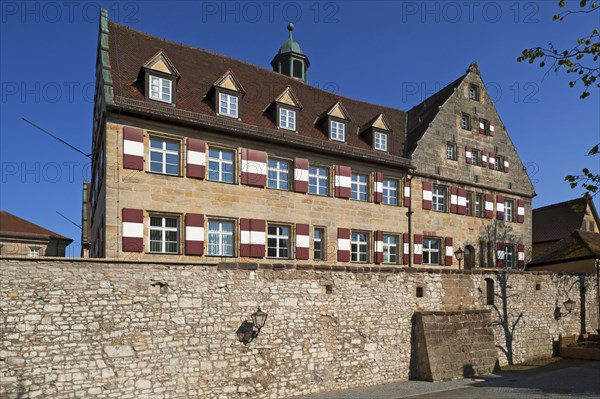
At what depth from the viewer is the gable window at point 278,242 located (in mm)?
17703

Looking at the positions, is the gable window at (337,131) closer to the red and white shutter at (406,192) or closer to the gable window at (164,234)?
the red and white shutter at (406,192)

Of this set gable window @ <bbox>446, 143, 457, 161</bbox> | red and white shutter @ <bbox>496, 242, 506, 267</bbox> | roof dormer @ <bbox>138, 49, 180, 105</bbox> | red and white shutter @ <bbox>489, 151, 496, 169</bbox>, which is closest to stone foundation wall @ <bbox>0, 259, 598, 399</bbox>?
roof dormer @ <bbox>138, 49, 180, 105</bbox>

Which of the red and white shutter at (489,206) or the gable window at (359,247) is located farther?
the red and white shutter at (489,206)

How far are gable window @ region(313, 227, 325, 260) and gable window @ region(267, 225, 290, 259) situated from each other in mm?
1256

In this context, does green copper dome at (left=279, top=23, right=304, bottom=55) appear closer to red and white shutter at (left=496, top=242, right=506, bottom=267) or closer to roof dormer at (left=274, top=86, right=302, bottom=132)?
roof dormer at (left=274, top=86, right=302, bottom=132)

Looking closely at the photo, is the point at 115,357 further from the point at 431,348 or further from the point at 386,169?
the point at 386,169

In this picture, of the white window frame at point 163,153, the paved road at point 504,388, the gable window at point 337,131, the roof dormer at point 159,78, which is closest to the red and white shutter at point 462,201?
the gable window at point 337,131

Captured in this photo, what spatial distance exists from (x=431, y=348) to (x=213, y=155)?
9.73 metres

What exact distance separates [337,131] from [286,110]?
2.55m

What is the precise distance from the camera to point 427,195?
21688mm

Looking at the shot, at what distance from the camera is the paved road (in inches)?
542

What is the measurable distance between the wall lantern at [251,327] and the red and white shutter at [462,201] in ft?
42.5

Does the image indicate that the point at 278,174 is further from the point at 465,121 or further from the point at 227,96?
the point at 465,121

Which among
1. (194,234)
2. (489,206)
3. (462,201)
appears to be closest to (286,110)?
(194,234)
